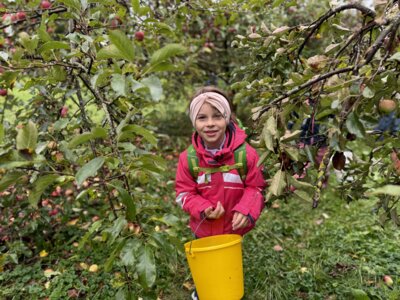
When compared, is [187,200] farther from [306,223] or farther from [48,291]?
[306,223]

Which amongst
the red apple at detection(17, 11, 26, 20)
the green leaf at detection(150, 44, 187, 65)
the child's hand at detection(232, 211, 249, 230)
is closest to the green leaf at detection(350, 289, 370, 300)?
the child's hand at detection(232, 211, 249, 230)

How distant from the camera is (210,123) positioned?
5.97ft

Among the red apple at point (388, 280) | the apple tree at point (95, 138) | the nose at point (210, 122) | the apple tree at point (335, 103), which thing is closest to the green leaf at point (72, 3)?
the apple tree at point (95, 138)

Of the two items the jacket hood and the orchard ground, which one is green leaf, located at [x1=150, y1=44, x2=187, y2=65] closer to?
the jacket hood

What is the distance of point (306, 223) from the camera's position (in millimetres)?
3227

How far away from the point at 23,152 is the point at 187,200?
1.08 m

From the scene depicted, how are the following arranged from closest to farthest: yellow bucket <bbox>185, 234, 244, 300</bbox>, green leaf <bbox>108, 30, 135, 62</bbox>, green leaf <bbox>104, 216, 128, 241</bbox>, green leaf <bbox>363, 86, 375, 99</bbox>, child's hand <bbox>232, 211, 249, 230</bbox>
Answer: green leaf <bbox>108, 30, 135, 62</bbox>, green leaf <bbox>363, 86, 375, 99</bbox>, green leaf <bbox>104, 216, 128, 241</bbox>, yellow bucket <bbox>185, 234, 244, 300</bbox>, child's hand <bbox>232, 211, 249, 230</bbox>

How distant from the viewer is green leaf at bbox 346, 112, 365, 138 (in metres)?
0.96

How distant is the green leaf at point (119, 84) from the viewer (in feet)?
2.77

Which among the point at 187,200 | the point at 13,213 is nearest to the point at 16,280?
the point at 13,213

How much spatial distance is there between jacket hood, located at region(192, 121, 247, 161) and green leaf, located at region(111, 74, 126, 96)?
102cm

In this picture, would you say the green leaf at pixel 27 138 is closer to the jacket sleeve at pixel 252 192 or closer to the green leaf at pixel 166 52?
the green leaf at pixel 166 52

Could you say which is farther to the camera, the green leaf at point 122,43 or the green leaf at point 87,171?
the green leaf at point 87,171

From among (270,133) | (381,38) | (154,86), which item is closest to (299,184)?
(270,133)
